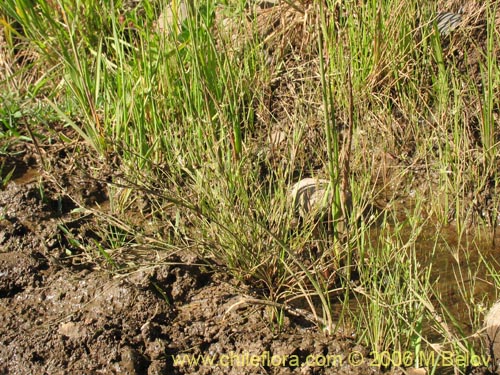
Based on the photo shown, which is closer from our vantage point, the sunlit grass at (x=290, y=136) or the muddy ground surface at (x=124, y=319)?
the muddy ground surface at (x=124, y=319)

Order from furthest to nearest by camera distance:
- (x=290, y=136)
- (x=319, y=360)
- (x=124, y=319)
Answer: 1. (x=290, y=136)
2. (x=124, y=319)
3. (x=319, y=360)

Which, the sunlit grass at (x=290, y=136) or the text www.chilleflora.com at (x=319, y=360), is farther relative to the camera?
the sunlit grass at (x=290, y=136)

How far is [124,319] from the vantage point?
2396 millimetres

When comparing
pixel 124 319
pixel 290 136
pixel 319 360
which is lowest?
pixel 319 360

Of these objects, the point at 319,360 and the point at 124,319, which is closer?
the point at 319,360

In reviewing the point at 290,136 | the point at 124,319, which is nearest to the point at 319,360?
the point at 124,319

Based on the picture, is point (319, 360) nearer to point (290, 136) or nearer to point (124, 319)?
point (124, 319)

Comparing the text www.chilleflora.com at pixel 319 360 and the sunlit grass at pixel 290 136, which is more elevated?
Answer: the sunlit grass at pixel 290 136

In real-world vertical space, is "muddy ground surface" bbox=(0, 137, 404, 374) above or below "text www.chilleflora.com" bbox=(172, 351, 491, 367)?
above

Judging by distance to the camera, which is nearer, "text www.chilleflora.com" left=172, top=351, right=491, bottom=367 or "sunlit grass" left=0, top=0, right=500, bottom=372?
"text www.chilleflora.com" left=172, top=351, right=491, bottom=367

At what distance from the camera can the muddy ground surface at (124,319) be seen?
2.24 m

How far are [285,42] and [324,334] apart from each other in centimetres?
178

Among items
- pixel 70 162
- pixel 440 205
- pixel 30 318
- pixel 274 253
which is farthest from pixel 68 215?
pixel 440 205

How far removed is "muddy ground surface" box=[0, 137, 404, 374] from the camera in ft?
7.34
